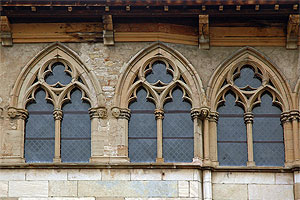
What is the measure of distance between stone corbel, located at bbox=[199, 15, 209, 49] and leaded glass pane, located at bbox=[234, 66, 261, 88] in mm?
966

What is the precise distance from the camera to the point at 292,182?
16.8 m

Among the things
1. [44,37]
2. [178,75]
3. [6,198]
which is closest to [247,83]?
[178,75]

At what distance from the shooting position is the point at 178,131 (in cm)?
1727

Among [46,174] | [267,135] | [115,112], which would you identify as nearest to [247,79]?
[267,135]

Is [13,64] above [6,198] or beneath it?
above

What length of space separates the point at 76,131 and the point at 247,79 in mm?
3848

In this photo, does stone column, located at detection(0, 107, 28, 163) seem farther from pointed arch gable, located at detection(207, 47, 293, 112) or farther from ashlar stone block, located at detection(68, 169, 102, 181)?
pointed arch gable, located at detection(207, 47, 293, 112)

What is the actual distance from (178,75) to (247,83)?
4.97 ft

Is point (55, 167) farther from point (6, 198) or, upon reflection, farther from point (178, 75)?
point (178, 75)

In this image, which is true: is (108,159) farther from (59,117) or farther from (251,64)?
(251,64)

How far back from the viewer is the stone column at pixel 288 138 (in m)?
17.0

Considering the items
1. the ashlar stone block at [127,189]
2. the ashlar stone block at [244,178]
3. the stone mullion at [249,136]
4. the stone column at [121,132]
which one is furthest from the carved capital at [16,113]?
the stone mullion at [249,136]

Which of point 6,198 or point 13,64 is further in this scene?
point 13,64

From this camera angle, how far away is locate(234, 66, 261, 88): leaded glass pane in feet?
58.2
